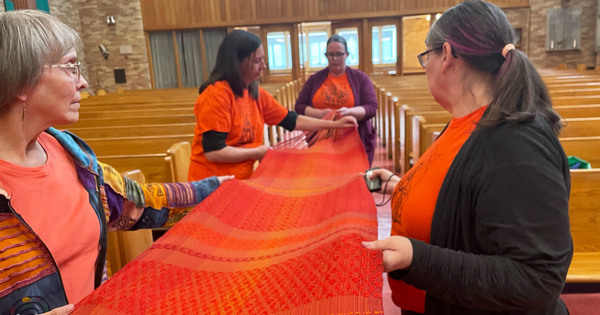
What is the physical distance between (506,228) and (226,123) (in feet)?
5.25

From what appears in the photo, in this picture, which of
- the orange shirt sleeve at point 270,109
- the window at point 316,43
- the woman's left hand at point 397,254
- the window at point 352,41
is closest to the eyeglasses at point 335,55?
the orange shirt sleeve at point 270,109

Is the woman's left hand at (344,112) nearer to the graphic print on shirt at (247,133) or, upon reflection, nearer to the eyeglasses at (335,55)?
the eyeglasses at (335,55)

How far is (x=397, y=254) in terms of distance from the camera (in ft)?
3.29

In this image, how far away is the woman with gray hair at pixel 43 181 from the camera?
1.00m

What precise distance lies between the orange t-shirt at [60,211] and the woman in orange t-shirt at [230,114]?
101cm

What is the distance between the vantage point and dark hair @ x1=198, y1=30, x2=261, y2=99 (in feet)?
7.36

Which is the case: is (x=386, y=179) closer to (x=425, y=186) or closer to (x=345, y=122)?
(x=425, y=186)

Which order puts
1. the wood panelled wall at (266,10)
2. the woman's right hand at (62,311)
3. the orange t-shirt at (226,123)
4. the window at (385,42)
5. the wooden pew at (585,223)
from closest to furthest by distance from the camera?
the woman's right hand at (62,311) → the wooden pew at (585,223) → the orange t-shirt at (226,123) → the wood panelled wall at (266,10) → the window at (385,42)

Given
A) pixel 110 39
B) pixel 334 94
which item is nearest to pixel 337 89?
pixel 334 94

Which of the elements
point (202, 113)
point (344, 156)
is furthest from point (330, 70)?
point (202, 113)

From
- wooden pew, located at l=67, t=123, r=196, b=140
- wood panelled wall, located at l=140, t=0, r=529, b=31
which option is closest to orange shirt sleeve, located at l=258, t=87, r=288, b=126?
wooden pew, located at l=67, t=123, r=196, b=140

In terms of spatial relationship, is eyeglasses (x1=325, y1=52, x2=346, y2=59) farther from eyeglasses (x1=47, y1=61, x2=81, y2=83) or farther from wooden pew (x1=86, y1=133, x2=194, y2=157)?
eyeglasses (x1=47, y1=61, x2=81, y2=83)

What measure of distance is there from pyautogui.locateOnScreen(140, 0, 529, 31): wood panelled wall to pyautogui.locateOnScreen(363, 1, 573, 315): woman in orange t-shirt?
445 inches

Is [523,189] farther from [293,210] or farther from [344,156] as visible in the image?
[344,156]
